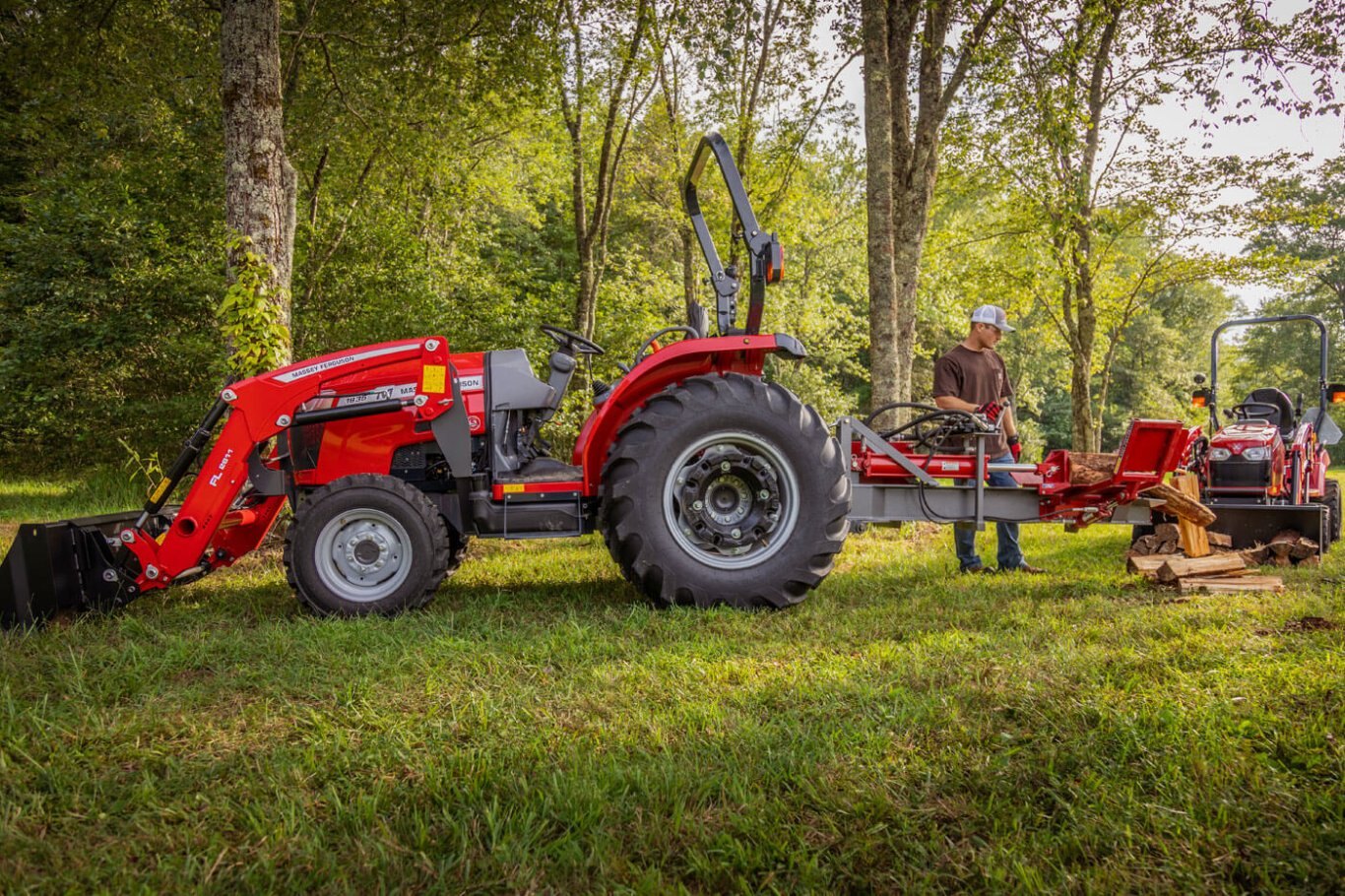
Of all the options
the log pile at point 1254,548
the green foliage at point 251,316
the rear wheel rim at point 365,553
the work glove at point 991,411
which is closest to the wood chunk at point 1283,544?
the log pile at point 1254,548

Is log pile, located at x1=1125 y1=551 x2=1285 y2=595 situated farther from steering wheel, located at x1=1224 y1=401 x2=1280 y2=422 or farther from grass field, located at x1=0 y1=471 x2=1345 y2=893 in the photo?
steering wheel, located at x1=1224 y1=401 x2=1280 y2=422

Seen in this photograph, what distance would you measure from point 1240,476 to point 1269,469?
0.69ft

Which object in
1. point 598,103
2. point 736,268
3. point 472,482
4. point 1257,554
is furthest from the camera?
point 598,103

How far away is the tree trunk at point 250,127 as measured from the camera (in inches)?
237

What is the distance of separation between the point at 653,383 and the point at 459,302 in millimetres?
9171

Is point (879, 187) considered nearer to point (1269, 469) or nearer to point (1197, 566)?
point (1269, 469)

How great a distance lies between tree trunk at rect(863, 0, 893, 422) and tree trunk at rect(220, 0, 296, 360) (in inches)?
199

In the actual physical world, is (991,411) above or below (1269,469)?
above

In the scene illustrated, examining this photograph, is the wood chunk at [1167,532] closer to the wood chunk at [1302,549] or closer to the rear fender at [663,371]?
the wood chunk at [1302,549]

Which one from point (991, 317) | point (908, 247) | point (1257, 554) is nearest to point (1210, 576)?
point (1257, 554)

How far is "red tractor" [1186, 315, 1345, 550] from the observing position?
621 centimetres

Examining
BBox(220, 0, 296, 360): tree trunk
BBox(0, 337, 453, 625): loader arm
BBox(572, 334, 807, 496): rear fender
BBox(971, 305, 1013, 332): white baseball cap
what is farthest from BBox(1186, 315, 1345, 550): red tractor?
BBox(220, 0, 296, 360): tree trunk

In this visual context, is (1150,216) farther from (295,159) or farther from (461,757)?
(461,757)

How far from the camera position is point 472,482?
4477 millimetres
